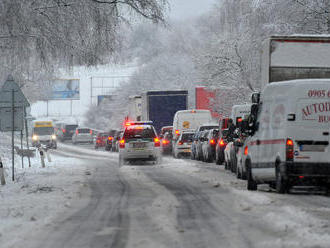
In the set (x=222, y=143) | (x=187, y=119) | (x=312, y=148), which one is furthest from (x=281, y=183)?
(x=187, y=119)

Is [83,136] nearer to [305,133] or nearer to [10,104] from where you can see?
[10,104]

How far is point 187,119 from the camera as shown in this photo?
4731 centimetres

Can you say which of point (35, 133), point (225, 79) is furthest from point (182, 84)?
point (225, 79)

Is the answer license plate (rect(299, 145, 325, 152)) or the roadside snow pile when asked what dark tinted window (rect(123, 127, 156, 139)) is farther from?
the roadside snow pile

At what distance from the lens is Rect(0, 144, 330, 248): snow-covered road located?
384 inches

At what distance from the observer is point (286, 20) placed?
1342 inches

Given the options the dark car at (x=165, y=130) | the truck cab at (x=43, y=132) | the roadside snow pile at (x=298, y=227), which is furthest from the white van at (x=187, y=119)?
the roadside snow pile at (x=298, y=227)

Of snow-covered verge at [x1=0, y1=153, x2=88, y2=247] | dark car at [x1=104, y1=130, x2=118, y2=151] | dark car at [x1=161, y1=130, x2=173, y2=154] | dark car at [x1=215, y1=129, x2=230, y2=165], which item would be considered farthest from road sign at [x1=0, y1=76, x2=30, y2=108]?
dark car at [x1=104, y1=130, x2=118, y2=151]

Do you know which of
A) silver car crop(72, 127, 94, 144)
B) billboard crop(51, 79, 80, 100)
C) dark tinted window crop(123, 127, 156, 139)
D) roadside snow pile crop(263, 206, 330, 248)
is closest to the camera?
A: roadside snow pile crop(263, 206, 330, 248)

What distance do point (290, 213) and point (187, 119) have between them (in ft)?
115

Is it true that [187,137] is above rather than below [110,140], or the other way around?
above

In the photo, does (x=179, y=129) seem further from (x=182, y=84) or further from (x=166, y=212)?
(x=182, y=84)

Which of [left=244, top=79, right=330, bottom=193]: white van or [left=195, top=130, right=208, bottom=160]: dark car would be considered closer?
[left=244, top=79, right=330, bottom=193]: white van

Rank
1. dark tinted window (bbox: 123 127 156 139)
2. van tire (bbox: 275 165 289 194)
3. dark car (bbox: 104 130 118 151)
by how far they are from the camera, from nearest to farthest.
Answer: van tire (bbox: 275 165 289 194)
dark tinted window (bbox: 123 127 156 139)
dark car (bbox: 104 130 118 151)
